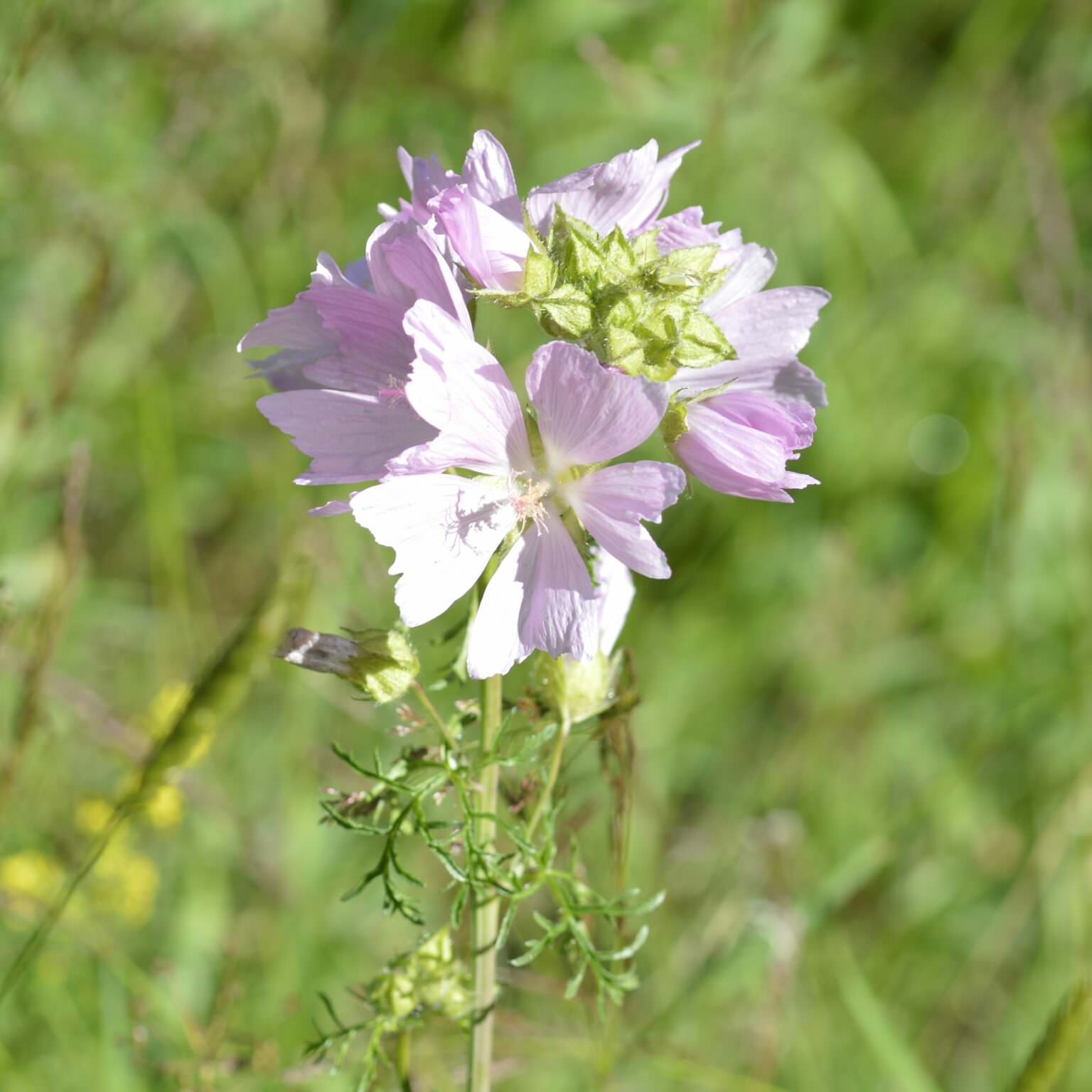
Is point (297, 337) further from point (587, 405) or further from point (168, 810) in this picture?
point (168, 810)

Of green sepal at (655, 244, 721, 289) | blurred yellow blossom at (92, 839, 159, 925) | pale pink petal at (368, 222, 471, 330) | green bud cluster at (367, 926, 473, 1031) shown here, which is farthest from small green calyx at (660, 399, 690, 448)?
blurred yellow blossom at (92, 839, 159, 925)

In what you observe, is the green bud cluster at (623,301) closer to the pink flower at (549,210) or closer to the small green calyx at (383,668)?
the pink flower at (549,210)

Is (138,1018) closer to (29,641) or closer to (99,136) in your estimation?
(29,641)

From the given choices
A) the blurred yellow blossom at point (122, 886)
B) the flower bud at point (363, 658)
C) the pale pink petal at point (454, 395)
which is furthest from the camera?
the blurred yellow blossom at point (122, 886)

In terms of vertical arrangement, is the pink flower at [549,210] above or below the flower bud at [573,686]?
above

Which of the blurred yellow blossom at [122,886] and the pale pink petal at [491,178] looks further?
the blurred yellow blossom at [122,886]

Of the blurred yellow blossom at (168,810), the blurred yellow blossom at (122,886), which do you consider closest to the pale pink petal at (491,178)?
the blurred yellow blossom at (168,810)
